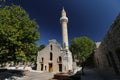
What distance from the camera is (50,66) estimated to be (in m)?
44.1

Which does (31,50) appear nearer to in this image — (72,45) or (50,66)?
(50,66)

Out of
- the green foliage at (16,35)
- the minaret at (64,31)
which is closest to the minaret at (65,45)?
the minaret at (64,31)

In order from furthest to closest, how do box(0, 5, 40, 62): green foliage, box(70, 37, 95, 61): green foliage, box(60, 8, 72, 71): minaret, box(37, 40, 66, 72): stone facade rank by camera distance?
box(70, 37, 95, 61): green foliage → box(37, 40, 66, 72): stone facade → box(60, 8, 72, 71): minaret → box(0, 5, 40, 62): green foliage

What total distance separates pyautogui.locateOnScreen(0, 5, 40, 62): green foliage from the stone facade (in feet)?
61.5

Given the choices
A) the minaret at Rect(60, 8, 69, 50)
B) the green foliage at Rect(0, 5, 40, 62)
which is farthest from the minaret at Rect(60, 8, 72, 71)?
the green foliage at Rect(0, 5, 40, 62)

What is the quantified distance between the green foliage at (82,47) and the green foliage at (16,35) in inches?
1630

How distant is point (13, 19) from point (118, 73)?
56.3 feet

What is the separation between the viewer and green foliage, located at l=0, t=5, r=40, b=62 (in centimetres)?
2053

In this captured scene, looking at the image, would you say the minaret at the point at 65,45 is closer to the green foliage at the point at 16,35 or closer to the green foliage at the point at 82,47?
the green foliage at the point at 82,47

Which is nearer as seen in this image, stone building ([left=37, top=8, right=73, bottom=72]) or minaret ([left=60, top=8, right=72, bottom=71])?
minaret ([left=60, top=8, right=72, bottom=71])

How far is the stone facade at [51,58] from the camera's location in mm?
42431

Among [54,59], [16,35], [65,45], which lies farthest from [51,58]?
[16,35]

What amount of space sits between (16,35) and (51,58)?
2482cm

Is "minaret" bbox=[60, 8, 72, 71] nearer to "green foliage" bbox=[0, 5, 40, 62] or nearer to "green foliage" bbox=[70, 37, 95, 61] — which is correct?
"green foliage" bbox=[70, 37, 95, 61]
